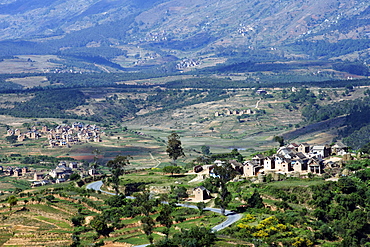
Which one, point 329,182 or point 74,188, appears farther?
point 74,188

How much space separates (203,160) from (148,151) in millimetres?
54737

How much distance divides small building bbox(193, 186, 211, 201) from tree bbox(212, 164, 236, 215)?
168 cm

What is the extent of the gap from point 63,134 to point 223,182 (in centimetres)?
11083

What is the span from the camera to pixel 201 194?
276 feet

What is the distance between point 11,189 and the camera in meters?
116

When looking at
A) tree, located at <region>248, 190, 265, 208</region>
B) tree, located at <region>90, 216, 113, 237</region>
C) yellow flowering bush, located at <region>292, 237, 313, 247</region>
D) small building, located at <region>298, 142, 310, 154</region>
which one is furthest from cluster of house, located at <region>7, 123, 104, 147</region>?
yellow flowering bush, located at <region>292, 237, 313, 247</region>

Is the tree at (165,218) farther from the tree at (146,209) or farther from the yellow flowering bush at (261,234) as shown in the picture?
the yellow flowering bush at (261,234)

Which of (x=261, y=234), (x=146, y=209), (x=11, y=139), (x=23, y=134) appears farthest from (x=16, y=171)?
(x=261, y=234)

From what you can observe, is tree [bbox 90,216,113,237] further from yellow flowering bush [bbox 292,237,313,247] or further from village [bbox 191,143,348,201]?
yellow flowering bush [bbox 292,237,313,247]

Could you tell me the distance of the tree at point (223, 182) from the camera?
7519cm

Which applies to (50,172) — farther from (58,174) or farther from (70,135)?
(70,135)

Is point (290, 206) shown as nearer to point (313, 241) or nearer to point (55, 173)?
point (313, 241)

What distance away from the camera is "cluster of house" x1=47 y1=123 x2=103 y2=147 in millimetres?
172750

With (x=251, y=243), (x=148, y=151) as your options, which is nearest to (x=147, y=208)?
(x=251, y=243)
